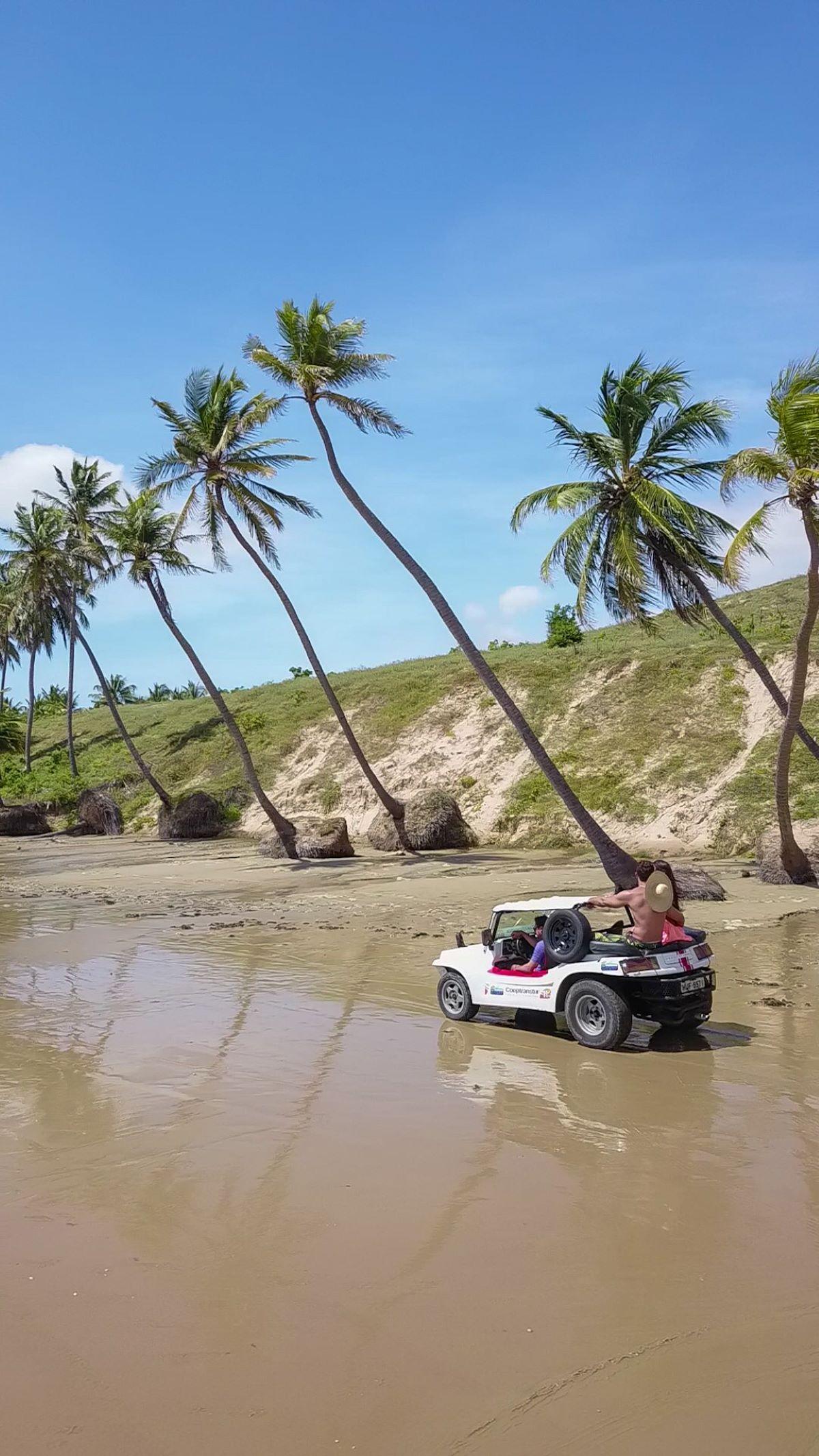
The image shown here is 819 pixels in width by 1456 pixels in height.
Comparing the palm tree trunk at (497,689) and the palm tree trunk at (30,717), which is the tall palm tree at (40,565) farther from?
the palm tree trunk at (497,689)

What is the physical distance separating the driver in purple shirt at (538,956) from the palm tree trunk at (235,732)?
2091 cm

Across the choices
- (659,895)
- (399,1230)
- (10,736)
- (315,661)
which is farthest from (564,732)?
(10,736)

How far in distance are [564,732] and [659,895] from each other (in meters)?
28.9

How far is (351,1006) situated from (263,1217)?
17.2 ft

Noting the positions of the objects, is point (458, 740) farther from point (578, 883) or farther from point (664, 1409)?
point (664, 1409)

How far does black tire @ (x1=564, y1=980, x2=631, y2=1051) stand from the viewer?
866 cm

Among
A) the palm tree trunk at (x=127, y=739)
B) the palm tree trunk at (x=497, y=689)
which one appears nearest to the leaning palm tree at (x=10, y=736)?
the palm tree trunk at (x=127, y=739)

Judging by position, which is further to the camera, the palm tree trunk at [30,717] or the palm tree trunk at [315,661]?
the palm tree trunk at [30,717]

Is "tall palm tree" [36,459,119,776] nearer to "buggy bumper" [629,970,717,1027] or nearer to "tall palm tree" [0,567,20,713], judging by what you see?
"tall palm tree" [0,567,20,713]

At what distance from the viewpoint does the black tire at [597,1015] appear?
28.4 ft

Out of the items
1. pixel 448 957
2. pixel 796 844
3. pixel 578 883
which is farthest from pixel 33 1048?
pixel 796 844

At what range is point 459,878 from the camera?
74.6 ft

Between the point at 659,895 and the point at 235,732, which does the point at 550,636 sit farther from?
the point at 659,895

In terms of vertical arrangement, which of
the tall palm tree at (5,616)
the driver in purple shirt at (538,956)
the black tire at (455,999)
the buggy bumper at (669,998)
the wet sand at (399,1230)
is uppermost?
the tall palm tree at (5,616)
